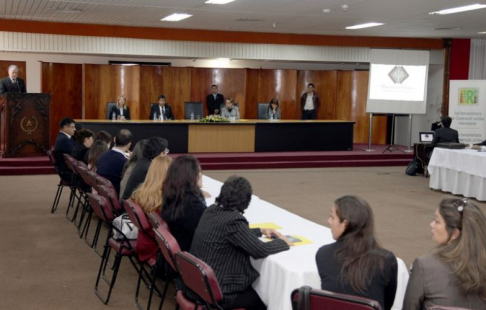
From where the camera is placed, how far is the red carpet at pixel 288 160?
448 inches

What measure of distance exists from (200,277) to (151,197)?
5.20 feet

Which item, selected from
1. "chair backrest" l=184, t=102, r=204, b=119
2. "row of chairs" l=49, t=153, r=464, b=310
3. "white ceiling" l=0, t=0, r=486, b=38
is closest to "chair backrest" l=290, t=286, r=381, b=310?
"row of chairs" l=49, t=153, r=464, b=310

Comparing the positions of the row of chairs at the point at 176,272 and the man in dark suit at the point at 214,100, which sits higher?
the man in dark suit at the point at 214,100

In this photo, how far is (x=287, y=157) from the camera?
13.1 meters

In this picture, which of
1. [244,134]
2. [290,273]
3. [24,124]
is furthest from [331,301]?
[244,134]

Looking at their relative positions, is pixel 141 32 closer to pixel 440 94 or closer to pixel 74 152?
pixel 74 152

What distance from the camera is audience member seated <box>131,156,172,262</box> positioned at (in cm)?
452

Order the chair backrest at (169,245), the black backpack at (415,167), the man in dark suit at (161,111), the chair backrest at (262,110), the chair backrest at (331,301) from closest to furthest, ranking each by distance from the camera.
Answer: the chair backrest at (331,301) < the chair backrest at (169,245) < the black backpack at (415,167) < the man in dark suit at (161,111) < the chair backrest at (262,110)

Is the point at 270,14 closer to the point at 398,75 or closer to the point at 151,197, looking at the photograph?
the point at 398,75

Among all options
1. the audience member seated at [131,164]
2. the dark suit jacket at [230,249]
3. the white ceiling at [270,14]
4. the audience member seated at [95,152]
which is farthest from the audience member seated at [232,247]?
the white ceiling at [270,14]

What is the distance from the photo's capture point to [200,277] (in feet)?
10.0

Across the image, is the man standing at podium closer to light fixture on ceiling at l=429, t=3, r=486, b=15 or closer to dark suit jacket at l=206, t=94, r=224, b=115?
dark suit jacket at l=206, t=94, r=224, b=115

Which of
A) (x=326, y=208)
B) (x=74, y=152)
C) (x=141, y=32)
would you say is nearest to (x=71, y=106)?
(x=141, y=32)

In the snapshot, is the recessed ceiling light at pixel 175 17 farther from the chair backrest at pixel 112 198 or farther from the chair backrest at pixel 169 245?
the chair backrest at pixel 169 245
